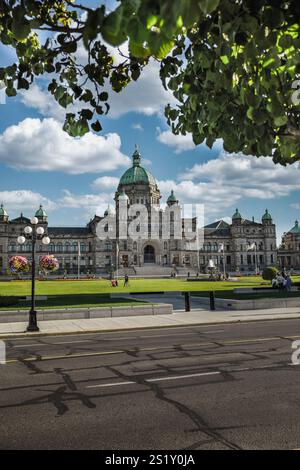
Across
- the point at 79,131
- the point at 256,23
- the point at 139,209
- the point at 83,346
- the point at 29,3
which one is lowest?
the point at 83,346

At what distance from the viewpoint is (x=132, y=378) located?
10242mm

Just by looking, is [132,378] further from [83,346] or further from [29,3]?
[29,3]

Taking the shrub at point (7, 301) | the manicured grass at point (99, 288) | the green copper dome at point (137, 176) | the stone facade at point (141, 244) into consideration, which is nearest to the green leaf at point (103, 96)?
the shrub at point (7, 301)

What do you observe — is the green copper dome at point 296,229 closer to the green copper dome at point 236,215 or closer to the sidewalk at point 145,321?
the green copper dome at point 236,215

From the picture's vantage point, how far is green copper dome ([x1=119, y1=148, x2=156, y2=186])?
431 ft

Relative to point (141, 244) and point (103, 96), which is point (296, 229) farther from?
point (103, 96)

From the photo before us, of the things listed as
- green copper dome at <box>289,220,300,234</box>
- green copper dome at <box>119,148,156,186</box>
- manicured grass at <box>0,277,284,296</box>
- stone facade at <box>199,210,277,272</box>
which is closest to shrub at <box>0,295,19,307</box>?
manicured grass at <box>0,277,284,296</box>

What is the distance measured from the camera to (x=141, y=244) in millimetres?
123312

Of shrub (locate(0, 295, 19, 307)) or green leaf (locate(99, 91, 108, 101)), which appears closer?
green leaf (locate(99, 91, 108, 101))

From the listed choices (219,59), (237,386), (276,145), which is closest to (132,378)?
(237,386)

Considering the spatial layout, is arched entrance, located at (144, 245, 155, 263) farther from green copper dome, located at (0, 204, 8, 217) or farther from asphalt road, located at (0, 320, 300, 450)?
asphalt road, located at (0, 320, 300, 450)

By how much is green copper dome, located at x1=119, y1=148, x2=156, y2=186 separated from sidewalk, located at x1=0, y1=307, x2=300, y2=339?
352ft

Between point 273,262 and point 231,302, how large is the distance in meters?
120
